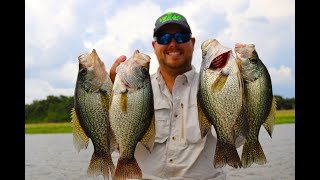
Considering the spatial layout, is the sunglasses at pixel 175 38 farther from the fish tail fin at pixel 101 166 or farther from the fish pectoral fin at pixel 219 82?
the fish tail fin at pixel 101 166

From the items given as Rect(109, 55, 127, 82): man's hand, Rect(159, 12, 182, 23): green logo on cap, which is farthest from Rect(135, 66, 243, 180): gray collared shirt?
Rect(109, 55, 127, 82): man's hand

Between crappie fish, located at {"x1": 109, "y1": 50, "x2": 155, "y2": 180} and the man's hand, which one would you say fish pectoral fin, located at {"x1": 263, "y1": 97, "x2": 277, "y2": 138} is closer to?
crappie fish, located at {"x1": 109, "y1": 50, "x2": 155, "y2": 180}

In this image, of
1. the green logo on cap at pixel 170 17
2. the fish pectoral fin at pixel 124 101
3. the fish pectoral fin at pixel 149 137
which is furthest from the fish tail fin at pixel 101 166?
the green logo on cap at pixel 170 17

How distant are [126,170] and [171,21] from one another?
166 cm

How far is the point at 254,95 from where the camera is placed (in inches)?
154

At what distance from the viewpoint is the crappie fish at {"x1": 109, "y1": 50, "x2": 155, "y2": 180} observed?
152 inches

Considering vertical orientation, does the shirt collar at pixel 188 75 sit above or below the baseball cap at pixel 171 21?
below

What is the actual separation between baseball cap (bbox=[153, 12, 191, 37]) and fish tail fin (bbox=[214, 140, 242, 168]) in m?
1.38

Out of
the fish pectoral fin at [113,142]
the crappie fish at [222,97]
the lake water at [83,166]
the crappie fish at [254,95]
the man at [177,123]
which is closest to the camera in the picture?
the crappie fish at [222,97]

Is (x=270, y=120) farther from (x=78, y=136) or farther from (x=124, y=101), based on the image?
(x=78, y=136)

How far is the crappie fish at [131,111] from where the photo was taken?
152 inches

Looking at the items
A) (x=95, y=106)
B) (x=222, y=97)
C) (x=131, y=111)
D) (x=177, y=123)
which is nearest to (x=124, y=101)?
(x=131, y=111)
